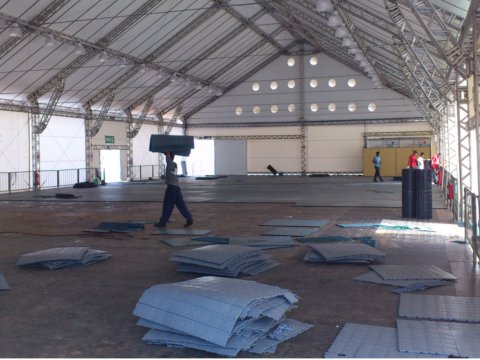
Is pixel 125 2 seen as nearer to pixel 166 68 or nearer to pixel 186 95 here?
pixel 166 68

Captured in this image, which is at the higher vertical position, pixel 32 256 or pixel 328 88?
pixel 328 88

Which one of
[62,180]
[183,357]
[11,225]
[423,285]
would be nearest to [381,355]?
[183,357]

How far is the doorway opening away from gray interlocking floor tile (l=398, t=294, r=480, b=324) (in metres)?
32.1

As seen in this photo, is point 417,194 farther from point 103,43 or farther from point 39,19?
point 103,43

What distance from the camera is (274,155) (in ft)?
143

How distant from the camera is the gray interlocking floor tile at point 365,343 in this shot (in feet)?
15.0

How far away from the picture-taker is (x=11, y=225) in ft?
46.0

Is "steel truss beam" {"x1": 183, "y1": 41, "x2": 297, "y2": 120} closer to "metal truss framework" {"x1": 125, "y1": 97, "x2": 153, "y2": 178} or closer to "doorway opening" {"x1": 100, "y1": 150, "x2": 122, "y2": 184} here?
"metal truss framework" {"x1": 125, "y1": 97, "x2": 153, "y2": 178}

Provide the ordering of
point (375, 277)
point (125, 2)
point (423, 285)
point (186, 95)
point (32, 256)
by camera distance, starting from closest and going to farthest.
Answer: point (423, 285), point (375, 277), point (32, 256), point (125, 2), point (186, 95)

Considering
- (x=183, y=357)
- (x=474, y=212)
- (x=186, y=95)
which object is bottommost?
(x=183, y=357)

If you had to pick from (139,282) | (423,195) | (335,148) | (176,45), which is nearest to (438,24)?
(423,195)

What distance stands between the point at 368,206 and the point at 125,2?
14.4 m

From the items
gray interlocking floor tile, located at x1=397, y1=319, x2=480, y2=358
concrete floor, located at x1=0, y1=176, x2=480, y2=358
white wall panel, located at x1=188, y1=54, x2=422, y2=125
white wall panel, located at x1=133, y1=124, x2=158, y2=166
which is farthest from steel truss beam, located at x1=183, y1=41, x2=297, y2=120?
gray interlocking floor tile, located at x1=397, y1=319, x2=480, y2=358

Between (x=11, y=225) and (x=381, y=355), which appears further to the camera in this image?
(x=11, y=225)
